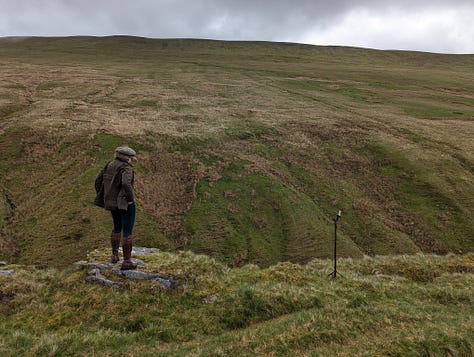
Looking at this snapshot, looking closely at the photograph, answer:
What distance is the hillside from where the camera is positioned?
25359mm

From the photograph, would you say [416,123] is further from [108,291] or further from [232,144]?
[108,291]

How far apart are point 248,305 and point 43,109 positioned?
Result: 4979 centimetres

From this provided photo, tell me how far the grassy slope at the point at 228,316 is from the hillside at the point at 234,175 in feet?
31.4

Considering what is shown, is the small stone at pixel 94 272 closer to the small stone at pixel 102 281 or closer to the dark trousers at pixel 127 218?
the small stone at pixel 102 281

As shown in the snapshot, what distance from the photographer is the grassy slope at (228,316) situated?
30.3 feet

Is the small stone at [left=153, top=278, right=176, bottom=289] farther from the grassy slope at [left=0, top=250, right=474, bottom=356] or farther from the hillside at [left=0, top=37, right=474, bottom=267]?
the hillside at [left=0, top=37, right=474, bottom=267]

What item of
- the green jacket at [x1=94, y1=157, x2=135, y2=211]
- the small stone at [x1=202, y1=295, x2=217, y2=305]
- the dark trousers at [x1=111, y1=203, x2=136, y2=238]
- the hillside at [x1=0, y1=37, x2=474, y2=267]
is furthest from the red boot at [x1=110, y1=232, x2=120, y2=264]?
the hillside at [x1=0, y1=37, x2=474, y2=267]

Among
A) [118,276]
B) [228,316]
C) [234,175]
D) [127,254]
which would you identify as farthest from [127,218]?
[234,175]

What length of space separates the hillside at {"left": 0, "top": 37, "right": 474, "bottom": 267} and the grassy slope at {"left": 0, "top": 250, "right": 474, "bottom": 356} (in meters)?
9.56

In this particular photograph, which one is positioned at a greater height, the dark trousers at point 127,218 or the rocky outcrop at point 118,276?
the dark trousers at point 127,218

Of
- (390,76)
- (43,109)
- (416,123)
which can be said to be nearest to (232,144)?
(43,109)

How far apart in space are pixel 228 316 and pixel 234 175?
2363cm

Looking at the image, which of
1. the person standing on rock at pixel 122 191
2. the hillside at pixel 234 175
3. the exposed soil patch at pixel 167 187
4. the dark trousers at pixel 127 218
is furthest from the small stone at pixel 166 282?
the exposed soil patch at pixel 167 187

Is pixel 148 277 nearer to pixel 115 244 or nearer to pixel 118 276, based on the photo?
pixel 118 276
